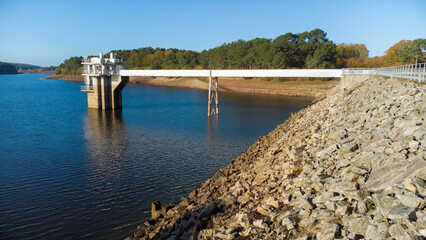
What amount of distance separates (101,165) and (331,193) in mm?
17265

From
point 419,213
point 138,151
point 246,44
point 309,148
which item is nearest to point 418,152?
point 419,213

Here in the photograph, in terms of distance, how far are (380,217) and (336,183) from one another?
2213 mm

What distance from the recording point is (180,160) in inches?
903

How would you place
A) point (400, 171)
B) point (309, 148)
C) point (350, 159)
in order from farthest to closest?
point (309, 148)
point (350, 159)
point (400, 171)

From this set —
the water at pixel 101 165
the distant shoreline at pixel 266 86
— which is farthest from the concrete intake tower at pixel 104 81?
the distant shoreline at pixel 266 86

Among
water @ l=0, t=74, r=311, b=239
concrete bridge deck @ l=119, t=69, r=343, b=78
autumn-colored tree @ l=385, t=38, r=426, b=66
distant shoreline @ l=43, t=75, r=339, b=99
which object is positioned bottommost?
water @ l=0, t=74, r=311, b=239

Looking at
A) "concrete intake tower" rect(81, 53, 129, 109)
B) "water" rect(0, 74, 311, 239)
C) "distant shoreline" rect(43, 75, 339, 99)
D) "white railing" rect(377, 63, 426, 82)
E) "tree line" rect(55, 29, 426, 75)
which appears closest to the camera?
"water" rect(0, 74, 311, 239)

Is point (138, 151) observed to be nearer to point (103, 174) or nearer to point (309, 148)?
point (103, 174)

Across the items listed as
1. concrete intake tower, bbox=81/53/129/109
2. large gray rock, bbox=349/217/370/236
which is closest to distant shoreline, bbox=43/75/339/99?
concrete intake tower, bbox=81/53/129/109

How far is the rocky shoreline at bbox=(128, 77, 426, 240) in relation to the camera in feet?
23.4

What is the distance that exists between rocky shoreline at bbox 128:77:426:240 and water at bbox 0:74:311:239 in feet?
10.7

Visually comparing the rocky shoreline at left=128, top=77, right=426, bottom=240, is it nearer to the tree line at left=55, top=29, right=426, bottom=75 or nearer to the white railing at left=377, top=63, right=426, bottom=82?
the white railing at left=377, top=63, right=426, bottom=82

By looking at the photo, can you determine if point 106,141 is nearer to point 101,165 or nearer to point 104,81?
point 101,165

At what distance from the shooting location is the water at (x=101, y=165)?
1439cm
